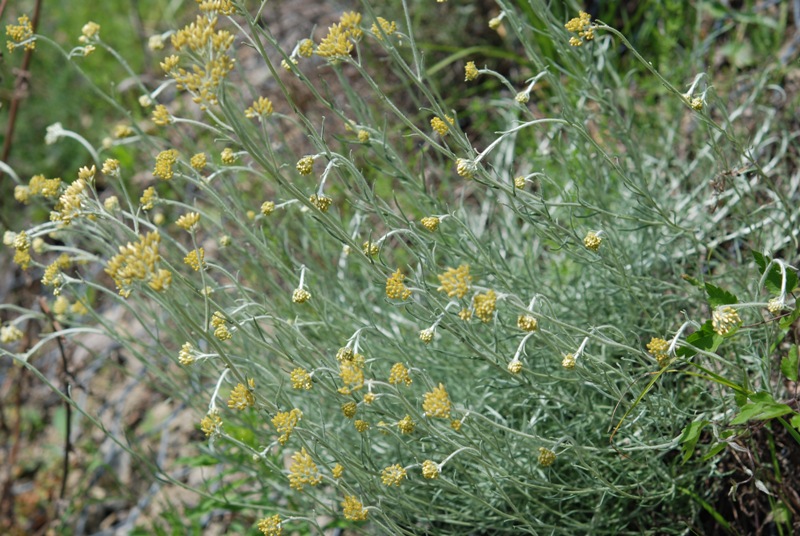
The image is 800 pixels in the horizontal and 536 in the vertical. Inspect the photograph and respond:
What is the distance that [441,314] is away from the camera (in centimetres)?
123

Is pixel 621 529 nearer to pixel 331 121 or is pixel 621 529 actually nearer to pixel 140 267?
pixel 140 267

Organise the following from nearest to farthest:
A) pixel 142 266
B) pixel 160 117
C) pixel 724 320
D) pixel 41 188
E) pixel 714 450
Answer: pixel 142 266
pixel 724 320
pixel 714 450
pixel 160 117
pixel 41 188

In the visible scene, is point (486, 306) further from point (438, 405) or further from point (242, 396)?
point (242, 396)

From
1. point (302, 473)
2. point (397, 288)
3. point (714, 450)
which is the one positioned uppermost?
point (397, 288)

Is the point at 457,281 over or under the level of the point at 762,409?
over

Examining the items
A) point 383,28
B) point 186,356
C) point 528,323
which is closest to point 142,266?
point 186,356

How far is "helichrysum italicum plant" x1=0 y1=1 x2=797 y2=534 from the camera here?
1.19m

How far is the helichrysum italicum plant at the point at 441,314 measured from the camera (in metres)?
1.19

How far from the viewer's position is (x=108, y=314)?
134 inches

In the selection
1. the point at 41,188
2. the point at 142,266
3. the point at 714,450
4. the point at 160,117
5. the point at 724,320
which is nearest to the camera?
the point at 142,266

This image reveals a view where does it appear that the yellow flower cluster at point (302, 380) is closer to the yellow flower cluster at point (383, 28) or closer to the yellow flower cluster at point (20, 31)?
the yellow flower cluster at point (383, 28)

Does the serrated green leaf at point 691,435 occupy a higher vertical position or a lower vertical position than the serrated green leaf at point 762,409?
lower

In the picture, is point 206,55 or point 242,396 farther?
point 242,396

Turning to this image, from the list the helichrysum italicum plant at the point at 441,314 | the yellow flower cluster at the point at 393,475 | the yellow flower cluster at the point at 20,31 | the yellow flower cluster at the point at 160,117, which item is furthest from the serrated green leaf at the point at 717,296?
the yellow flower cluster at the point at 20,31
